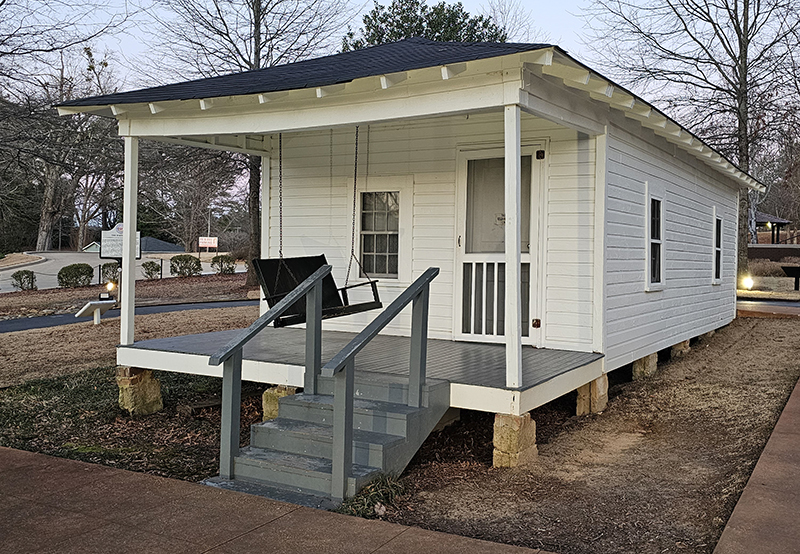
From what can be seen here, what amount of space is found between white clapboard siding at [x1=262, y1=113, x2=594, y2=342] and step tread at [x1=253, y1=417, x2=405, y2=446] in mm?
2543

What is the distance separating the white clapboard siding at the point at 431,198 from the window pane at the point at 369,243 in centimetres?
21

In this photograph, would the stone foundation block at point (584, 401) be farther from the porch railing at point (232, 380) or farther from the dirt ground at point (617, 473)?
the porch railing at point (232, 380)

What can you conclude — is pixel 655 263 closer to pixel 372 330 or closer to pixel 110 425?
pixel 372 330

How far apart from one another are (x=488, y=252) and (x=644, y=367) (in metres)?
2.45

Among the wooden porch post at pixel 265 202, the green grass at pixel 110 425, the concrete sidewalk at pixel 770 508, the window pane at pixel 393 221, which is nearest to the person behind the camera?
the concrete sidewalk at pixel 770 508

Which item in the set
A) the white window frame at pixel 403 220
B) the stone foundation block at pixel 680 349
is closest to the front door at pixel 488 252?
the white window frame at pixel 403 220

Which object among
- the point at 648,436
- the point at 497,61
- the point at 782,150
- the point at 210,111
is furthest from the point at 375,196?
the point at 782,150

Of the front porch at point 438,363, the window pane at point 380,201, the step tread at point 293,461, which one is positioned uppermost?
the window pane at point 380,201

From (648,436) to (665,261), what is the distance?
317cm

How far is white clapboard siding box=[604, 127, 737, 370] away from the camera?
6.66 metres

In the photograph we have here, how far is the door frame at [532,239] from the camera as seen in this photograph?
6.54m

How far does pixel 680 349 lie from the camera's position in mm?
9570

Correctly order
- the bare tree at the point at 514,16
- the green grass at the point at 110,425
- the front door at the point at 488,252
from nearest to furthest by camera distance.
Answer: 1. the green grass at the point at 110,425
2. the front door at the point at 488,252
3. the bare tree at the point at 514,16

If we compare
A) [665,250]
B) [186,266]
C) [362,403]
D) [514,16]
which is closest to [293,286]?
[362,403]
